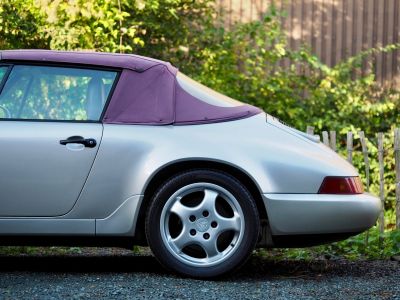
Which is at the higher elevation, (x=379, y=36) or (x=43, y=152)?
(x=379, y=36)

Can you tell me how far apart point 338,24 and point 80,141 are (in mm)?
7588

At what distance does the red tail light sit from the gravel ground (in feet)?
1.87

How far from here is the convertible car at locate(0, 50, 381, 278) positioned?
20.9 feet

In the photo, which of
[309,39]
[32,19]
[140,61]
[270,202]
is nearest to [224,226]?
[270,202]

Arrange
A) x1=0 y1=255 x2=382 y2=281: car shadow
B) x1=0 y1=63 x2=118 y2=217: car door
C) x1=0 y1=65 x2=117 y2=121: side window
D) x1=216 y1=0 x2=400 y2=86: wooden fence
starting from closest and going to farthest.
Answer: x1=0 y1=63 x2=118 y2=217: car door → x1=0 y1=65 x2=117 y2=121: side window → x1=0 y1=255 x2=382 y2=281: car shadow → x1=216 y1=0 x2=400 y2=86: wooden fence

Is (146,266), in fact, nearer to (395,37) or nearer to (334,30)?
(334,30)

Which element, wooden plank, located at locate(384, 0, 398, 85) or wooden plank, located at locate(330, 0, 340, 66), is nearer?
wooden plank, located at locate(330, 0, 340, 66)

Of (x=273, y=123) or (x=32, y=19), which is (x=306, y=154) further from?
(x=32, y=19)

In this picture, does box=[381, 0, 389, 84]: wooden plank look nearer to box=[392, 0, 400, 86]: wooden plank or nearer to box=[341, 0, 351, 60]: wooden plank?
box=[392, 0, 400, 86]: wooden plank

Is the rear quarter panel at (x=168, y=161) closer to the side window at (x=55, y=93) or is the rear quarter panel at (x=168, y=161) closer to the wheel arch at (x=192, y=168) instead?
the wheel arch at (x=192, y=168)

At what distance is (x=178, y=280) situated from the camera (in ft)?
20.8

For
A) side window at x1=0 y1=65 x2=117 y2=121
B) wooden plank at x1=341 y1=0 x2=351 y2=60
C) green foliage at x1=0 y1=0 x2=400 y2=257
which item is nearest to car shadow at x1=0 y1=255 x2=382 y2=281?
side window at x1=0 y1=65 x2=117 y2=121

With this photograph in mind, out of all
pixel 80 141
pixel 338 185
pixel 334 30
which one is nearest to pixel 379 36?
pixel 334 30

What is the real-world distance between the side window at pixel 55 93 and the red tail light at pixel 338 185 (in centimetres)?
143
